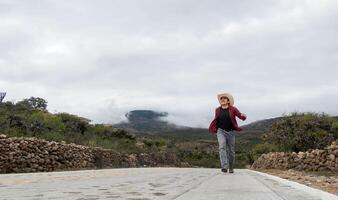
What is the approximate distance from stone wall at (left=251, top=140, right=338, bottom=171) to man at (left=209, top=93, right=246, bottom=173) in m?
5.25

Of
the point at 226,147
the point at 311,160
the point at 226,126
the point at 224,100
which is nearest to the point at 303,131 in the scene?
the point at 311,160

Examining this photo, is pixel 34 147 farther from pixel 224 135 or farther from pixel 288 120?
pixel 288 120

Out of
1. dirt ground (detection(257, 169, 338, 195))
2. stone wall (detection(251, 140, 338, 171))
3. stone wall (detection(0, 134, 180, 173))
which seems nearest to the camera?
dirt ground (detection(257, 169, 338, 195))

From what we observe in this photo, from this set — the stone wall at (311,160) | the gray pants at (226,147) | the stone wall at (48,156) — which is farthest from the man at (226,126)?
the stone wall at (48,156)

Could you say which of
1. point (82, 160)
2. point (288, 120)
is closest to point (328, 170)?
point (288, 120)

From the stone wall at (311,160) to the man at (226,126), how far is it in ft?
17.2

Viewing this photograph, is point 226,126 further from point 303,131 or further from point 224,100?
point 303,131

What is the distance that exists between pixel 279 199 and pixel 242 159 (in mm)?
37101

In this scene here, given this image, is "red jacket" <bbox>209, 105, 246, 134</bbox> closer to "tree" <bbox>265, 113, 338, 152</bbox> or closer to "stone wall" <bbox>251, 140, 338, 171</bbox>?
"stone wall" <bbox>251, 140, 338, 171</bbox>

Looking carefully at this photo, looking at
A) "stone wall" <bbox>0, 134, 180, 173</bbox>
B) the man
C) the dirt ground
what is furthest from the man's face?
"stone wall" <bbox>0, 134, 180, 173</bbox>

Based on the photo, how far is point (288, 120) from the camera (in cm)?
2595

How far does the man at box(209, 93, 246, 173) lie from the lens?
14727 millimetres

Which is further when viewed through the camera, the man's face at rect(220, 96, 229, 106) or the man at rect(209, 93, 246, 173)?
the man's face at rect(220, 96, 229, 106)

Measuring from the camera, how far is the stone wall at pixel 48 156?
15.4 m
